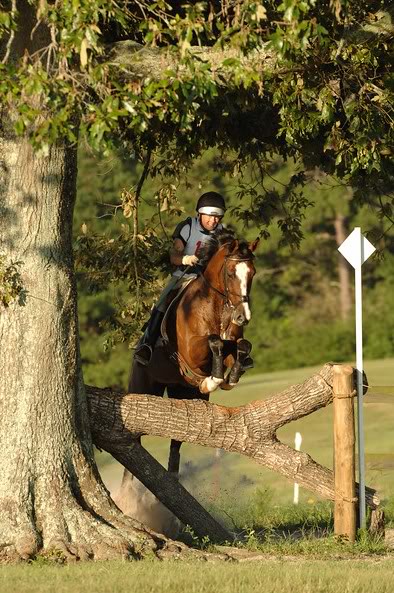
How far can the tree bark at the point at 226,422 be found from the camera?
14758 mm

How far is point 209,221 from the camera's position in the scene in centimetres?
1650

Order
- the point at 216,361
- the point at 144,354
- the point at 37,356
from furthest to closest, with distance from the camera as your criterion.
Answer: the point at 144,354
the point at 216,361
the point at 37,356

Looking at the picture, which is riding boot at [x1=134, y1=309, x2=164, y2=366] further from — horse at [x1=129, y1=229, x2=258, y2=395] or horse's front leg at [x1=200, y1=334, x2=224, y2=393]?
horse's front leg at [x1=200, y1=334, x2=224, y2=393]

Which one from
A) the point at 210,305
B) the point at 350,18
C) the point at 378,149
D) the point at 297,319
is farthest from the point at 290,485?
the point at 297,319

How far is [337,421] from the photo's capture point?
14664 millimetres

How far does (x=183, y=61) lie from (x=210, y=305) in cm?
505

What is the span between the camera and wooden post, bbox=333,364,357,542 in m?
14.6

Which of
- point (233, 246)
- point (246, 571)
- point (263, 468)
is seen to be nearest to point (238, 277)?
point (233, 246)

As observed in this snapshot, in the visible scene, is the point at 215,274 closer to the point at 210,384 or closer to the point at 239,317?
the point at 239,317

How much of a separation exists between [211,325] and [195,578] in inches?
202

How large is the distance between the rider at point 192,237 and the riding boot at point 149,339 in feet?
0.07

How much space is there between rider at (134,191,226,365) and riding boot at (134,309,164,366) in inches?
0.8

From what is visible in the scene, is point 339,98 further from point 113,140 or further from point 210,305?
point 113,140

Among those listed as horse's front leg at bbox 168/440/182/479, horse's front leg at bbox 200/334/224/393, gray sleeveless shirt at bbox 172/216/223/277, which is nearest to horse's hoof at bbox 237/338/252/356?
horse's front leg at bbox 200/334/224/393
